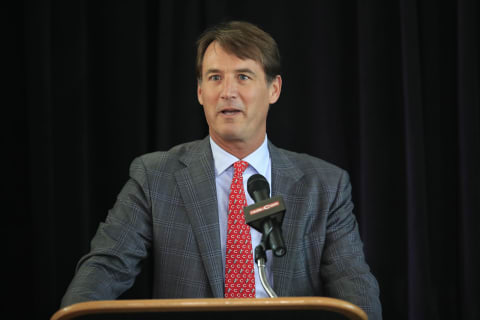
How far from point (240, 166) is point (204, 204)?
0.69ft

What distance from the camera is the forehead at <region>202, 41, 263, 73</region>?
2006mm

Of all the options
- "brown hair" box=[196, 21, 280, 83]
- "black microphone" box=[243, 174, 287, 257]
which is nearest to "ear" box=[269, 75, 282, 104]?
"brown hair" box=[196, 21, 280, 83]

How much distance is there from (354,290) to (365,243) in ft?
2.45

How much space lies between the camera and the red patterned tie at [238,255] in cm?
183

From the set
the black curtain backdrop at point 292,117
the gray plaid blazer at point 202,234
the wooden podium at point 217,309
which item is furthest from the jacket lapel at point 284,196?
the wooden podium at point 217,309

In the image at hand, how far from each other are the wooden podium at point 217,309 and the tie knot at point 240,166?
41.7 inches

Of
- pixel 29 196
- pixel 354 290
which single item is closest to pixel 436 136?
pixel 354 290

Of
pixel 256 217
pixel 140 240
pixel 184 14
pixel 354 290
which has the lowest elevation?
pixel 354 290

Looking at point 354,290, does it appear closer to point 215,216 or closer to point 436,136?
point 215,216

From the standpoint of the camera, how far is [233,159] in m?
2.02

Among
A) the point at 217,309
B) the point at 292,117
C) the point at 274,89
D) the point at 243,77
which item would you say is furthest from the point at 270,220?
the point at 292,117

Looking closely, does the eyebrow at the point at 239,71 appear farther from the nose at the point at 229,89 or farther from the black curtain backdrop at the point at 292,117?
the black curtain backdrop at the point at 292,117

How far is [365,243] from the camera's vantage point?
7.95ft

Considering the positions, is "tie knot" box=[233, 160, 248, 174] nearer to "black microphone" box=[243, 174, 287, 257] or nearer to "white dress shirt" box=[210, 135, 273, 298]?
"white dress shirt" box=[210, 135, 273, 298]
